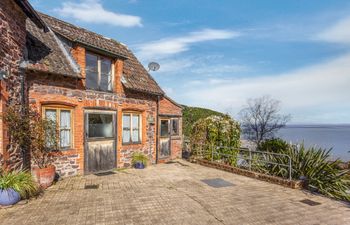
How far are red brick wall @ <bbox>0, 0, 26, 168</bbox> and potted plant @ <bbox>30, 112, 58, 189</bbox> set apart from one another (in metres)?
0.60

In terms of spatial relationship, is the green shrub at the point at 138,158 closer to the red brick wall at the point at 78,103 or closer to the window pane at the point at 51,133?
the red brick wall at the point at 78,103

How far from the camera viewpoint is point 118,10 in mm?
10820

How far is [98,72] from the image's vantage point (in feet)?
33.8

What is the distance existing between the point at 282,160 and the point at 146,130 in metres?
6.51

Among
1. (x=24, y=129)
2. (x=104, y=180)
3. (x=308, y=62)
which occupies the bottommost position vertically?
(x=104, y=180)

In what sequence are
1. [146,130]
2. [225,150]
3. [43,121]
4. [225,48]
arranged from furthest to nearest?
[225,48]
[225,150]
[146,130]
[43,121]

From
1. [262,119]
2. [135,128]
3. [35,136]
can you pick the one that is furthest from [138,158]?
[262,119]

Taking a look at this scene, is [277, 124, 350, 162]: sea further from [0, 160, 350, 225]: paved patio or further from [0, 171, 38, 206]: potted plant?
[0, 171, 38, 206]: potted plant

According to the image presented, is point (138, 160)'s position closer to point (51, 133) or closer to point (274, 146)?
point (51, 133)

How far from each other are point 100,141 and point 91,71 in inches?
118

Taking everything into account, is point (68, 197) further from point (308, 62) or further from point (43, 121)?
point (308, 62)

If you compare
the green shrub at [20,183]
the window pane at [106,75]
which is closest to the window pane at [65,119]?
the window pane at [106,75]

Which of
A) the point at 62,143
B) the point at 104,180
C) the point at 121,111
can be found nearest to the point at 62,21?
the point at 121,111

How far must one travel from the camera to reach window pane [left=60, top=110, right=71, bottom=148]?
29.2 feet
